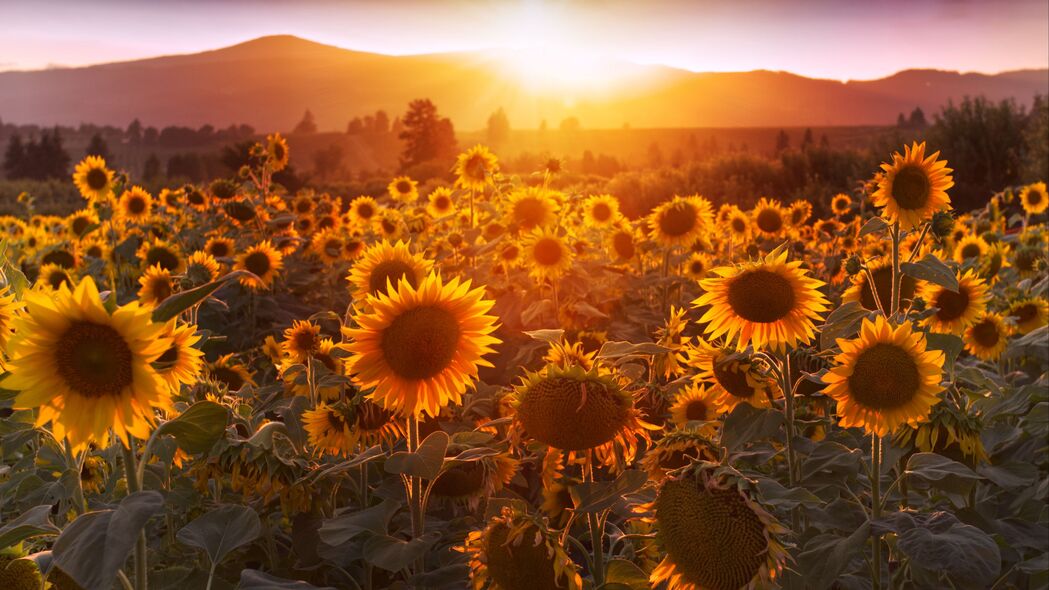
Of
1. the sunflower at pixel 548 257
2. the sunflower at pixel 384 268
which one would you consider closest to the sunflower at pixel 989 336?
the sunflower at pixel 548 257

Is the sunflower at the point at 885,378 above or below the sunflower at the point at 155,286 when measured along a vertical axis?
above

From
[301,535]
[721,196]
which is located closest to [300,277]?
[301,535]

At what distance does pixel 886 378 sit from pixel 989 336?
297 cm

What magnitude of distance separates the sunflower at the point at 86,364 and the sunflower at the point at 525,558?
773mm

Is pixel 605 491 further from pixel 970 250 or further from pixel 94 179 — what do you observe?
pixel 94 179

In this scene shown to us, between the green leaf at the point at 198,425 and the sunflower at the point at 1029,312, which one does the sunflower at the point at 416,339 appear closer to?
the green leaf at the point at 198,425

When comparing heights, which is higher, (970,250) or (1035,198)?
(1035,198)

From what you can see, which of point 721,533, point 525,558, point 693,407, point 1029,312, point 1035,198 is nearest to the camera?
point 721,533

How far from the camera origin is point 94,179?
8.47 meters

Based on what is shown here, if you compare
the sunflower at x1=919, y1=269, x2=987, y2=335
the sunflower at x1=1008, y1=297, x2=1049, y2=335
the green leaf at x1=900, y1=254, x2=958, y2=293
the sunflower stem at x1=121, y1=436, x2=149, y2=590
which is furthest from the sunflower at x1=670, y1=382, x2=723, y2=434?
the sunflower at x1=1008, y1=297, x2=1049, y2=335

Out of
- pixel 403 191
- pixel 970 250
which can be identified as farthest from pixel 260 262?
pixel 970 250

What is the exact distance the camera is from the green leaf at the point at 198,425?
4.89ft

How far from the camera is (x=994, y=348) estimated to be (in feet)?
14.4

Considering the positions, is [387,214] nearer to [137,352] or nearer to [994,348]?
[994,348]
